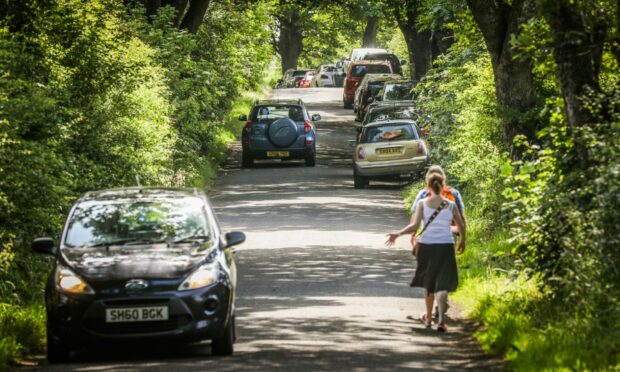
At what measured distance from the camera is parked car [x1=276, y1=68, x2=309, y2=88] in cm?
8606

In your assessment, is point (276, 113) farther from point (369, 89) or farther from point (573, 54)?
point (573, 54)

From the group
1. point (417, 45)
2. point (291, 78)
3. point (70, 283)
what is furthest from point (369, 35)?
point (70, 283)

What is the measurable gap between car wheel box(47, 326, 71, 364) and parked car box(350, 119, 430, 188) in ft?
64.9

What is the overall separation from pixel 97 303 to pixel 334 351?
6.97 ft

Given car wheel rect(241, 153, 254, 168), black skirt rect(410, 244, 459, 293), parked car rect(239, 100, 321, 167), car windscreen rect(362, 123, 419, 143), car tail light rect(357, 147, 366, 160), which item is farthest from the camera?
car wheel rect(241, 153, 254, 168)

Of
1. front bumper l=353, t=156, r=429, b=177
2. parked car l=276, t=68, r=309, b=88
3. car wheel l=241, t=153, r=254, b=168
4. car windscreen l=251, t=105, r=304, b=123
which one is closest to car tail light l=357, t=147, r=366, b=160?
front bumper l=353, t=156, r=429, b=177

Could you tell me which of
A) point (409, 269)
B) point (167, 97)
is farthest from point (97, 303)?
point (167, 97)

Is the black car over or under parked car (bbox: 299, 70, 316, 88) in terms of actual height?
over

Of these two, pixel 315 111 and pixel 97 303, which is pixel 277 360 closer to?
pixel 97 303

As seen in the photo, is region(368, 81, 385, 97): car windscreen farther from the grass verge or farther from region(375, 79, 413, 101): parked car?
the grass verge

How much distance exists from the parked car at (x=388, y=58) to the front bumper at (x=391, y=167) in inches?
1312

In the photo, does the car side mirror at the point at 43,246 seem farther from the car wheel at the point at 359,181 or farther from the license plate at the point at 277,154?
the license plate at the point at 277,154

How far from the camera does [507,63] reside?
20.8m

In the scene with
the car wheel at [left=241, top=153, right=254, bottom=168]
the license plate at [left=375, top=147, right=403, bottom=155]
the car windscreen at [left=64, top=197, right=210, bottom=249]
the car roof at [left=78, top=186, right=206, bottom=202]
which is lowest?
the car wheel at [left=241, top=153, right=254, bottom=168]
